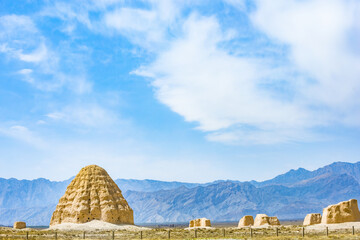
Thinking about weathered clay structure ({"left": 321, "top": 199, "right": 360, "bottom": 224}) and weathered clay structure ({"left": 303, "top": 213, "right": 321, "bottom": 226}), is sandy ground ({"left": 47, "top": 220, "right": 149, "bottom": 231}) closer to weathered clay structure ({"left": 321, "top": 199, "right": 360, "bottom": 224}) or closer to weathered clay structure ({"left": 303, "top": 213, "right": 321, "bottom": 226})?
weathered clay structure ({"left": 303, "top": 213, "right": 321, "bottom": 226})

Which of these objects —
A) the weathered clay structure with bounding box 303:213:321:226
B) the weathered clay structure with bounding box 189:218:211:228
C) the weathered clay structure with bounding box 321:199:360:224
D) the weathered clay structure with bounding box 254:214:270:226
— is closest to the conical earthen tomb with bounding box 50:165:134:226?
the weathered clay structure with bounding box 189:218:211:228

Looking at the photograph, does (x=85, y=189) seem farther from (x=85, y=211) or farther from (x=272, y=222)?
(x=272, y=222)

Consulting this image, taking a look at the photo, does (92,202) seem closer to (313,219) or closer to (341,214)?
(313,219)

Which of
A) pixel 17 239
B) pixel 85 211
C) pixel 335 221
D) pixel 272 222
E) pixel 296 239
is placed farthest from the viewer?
pixel 272 222

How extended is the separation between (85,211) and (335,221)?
41.3 m

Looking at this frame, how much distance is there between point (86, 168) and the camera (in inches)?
3314

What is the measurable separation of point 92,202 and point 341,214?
41729mm

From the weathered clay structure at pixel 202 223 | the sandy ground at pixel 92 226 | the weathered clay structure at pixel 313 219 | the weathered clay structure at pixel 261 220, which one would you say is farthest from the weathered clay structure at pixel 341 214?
the sandy ground at pixel 92 226

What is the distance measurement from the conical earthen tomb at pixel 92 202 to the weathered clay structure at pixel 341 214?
34.4 metres

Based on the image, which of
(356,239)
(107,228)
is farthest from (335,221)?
(107,228)

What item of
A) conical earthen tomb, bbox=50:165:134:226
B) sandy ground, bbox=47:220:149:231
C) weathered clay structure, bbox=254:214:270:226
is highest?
conical earthen tomb, bbox=50:165:134:226

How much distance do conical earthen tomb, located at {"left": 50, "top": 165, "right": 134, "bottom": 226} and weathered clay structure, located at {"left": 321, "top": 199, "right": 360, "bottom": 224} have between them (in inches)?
1352

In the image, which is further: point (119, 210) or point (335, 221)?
point (119, 210)

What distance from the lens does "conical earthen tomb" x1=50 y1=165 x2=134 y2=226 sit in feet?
252
